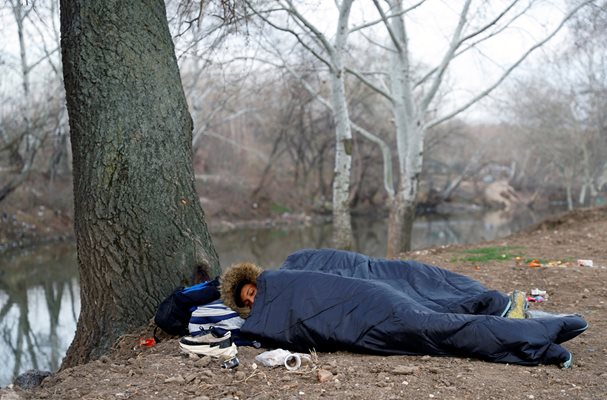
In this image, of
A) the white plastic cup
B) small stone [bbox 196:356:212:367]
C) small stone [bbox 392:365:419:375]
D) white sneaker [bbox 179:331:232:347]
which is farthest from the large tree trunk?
small stone [bbox 392:365:419:375]

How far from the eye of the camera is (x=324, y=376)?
10.3 ft

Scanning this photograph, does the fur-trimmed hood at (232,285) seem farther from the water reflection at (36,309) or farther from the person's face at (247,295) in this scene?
the water reflection at (36,309)

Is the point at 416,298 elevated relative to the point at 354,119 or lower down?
lower down

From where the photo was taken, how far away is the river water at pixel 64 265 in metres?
9.13

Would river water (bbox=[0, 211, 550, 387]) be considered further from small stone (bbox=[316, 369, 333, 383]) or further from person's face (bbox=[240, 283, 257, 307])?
small stone (bbox=[316, 369, 333, 383])

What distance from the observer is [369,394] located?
2930mm

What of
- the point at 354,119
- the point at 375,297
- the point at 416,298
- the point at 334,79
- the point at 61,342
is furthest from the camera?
the point at 354,119

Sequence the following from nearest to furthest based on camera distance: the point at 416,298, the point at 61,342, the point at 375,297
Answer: the point at 375,297
the point at 416,298
the point at 61,342

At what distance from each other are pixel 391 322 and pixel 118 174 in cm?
217

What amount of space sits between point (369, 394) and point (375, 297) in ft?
Result: 2.82

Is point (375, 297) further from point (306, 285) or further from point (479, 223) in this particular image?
point (479, 223)

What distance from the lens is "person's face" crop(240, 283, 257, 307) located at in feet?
13.4

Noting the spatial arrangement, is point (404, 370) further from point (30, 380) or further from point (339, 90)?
point (339, 90)

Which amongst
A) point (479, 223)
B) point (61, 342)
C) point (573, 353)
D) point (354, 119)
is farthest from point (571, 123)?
point (573, 353)
